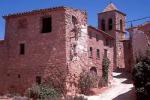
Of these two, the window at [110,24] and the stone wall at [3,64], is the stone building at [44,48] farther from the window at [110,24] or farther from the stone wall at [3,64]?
the window at [110,24]

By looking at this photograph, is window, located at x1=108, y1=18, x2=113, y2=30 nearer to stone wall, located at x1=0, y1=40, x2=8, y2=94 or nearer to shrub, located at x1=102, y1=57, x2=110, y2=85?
shrub, located at x1=102, y1=57, x2=110, y2=85

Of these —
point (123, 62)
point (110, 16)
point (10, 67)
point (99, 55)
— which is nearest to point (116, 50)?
point (123, 62)

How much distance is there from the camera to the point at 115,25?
50125 millimetres

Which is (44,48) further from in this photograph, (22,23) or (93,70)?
(93,70)

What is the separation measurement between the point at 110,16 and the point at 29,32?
21.5 meters

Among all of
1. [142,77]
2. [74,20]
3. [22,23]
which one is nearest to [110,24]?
[74,20]

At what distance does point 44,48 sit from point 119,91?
26.8 ft

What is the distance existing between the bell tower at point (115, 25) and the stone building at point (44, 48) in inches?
578

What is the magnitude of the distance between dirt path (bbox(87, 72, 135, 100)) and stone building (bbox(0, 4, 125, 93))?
3.05 meters

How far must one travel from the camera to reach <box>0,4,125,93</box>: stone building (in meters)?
30.8

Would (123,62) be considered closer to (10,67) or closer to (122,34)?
(122,34)

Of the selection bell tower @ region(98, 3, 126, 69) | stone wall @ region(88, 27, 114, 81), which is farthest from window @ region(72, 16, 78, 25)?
bell tower @ region(98, 3, 126, 69)

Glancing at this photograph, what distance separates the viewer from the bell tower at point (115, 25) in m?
48.3

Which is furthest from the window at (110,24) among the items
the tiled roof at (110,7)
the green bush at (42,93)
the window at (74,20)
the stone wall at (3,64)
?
the green bush at (42,93)
